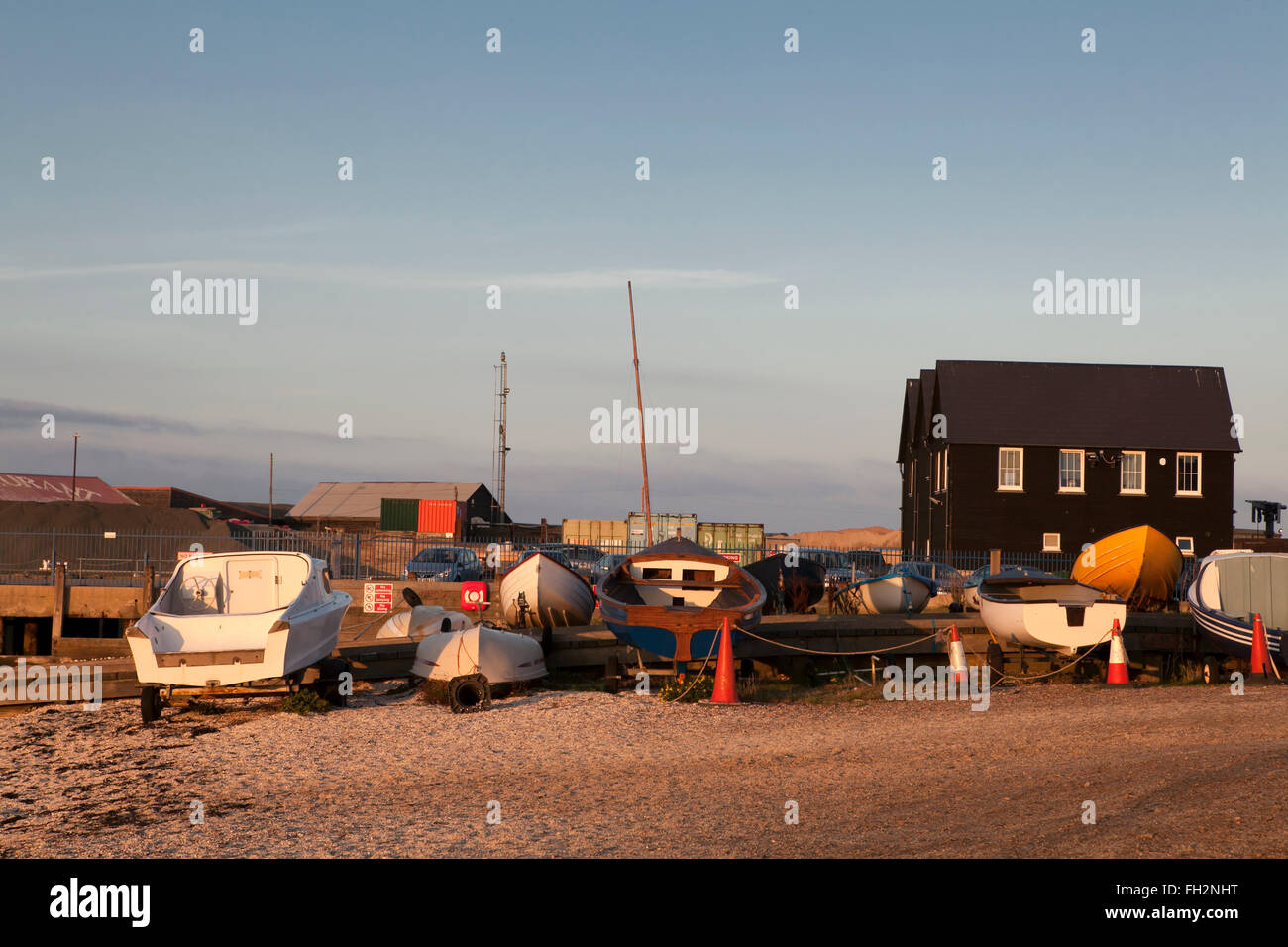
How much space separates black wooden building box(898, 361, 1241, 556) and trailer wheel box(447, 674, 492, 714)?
3177 cm

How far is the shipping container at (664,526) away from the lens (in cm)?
5106

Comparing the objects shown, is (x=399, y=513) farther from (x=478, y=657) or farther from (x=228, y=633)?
(x=228, y=633)

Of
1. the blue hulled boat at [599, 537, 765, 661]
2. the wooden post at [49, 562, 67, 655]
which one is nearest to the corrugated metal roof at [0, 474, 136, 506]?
the wooden post at [49, 562, 67, 655]

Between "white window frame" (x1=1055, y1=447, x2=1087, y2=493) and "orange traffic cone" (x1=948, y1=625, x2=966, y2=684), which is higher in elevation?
"white window frame" (x1=1055, y1=447, x2=1087, y2=493)

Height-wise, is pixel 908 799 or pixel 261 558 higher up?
pixel 261 558

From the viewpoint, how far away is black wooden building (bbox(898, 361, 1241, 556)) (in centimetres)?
4378

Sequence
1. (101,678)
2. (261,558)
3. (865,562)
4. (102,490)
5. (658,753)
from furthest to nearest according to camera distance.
→ (102,490) < (865,562) < (261,558) < (101,678) < (658,753)

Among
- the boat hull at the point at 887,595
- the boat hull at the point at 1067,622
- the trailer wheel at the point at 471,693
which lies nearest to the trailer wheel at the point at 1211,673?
the boat hull at the point at 1067,622

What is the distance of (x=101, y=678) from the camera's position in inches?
616

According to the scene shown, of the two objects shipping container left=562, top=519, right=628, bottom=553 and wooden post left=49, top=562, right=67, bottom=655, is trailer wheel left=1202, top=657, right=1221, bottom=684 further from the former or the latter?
shipping container left=562, top=519, right=628, bottom=553
